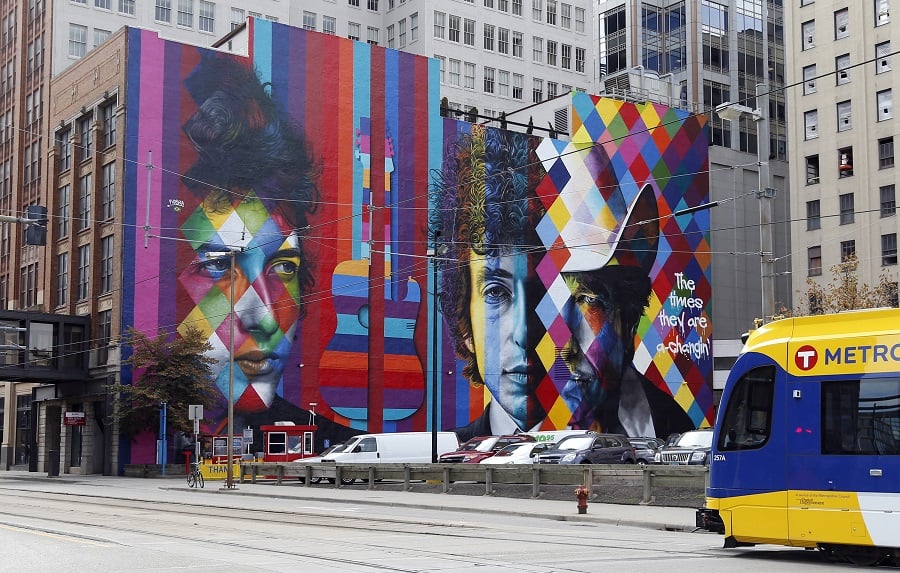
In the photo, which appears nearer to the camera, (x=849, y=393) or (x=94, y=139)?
(x=849, y=393)

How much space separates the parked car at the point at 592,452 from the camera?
135 feet

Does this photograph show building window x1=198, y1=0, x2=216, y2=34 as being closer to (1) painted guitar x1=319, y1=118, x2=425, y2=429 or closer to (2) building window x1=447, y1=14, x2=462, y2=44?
(2) building window x1=447, y1=14, x2=462, y2=44

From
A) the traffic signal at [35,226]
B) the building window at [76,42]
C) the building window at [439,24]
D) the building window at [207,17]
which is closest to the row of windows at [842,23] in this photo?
the building window at [439,24]

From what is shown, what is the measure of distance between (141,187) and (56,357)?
1055 centimetres

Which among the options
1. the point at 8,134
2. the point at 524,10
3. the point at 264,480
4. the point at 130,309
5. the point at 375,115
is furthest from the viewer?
the point at 524,10

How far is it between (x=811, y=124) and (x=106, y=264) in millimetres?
53352

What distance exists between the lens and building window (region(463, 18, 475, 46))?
98.5 meters

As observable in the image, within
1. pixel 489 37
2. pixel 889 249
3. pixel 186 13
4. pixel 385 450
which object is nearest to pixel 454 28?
pixel 489 37

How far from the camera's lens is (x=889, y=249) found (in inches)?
3169

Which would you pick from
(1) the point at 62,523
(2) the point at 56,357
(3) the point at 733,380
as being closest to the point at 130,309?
(2) the point at 56,357

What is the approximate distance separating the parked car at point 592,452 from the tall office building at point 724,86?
152 ft

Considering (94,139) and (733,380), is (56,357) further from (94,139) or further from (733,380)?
(733,380)

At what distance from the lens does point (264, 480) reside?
159 ft

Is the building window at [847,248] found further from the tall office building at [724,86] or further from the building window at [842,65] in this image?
the building window at [842,65]
